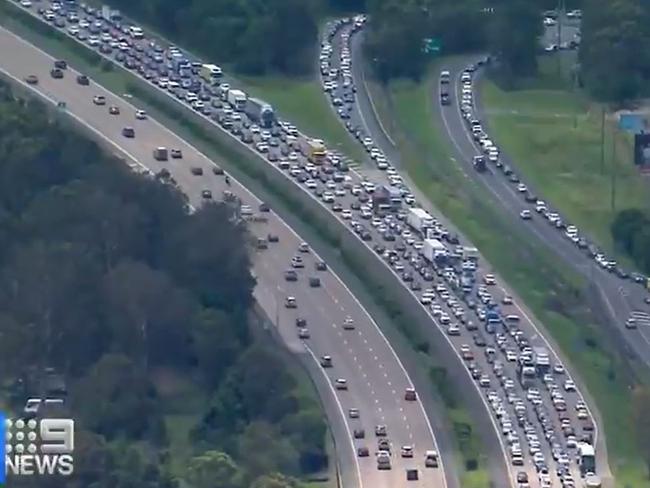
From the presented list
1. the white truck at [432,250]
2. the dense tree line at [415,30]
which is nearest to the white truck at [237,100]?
the dense tree line at [415,30]

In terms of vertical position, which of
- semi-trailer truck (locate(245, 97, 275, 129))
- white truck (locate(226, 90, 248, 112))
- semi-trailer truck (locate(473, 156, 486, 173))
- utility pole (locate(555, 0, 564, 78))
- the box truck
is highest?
utility pole (locate(555, 0, 564, 78))

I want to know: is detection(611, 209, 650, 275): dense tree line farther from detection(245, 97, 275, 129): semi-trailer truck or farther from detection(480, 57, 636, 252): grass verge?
detection(245, 97, 275, 129): semi-trailer truck

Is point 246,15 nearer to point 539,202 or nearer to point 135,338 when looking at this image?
point 539,202

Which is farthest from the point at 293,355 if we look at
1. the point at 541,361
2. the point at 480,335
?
the point at 541,361

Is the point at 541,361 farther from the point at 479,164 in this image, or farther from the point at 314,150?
the point at 314,150

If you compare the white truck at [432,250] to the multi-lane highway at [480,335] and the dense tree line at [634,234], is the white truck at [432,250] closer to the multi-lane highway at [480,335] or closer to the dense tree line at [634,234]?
the multi-lane highway at [480,335]

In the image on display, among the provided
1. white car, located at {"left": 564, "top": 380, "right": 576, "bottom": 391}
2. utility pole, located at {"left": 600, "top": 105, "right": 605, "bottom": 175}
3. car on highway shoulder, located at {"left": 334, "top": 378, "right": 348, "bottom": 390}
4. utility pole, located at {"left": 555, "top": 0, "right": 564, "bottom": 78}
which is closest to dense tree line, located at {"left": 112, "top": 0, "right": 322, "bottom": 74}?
utility pole, located at {"left": 555, "top": 0, "right": 564, "bottom": 78}

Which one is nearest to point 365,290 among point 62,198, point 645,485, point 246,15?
point 62,198
